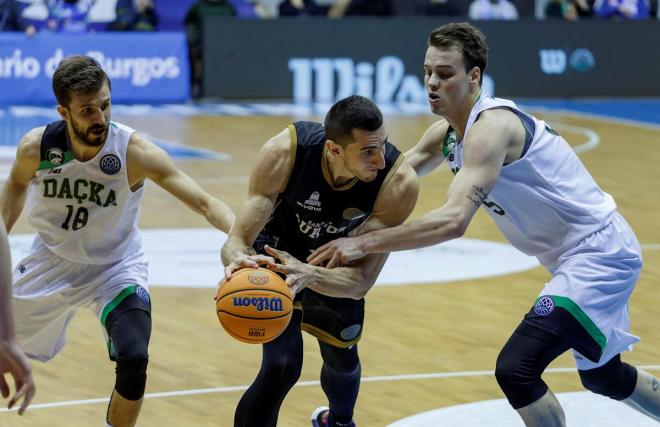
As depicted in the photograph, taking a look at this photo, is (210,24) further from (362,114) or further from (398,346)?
(362,114)

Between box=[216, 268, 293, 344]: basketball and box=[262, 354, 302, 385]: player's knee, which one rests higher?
box=[216, 268, 293, 344]: basketball

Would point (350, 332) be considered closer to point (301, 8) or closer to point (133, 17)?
point (133, 17)

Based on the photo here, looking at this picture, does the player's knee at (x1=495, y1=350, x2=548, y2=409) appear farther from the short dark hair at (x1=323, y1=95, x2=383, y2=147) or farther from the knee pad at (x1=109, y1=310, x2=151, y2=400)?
the knee pad at (x1=109, y1=310, x2=151, y2=400)

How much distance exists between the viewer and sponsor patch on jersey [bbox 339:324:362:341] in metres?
6.32

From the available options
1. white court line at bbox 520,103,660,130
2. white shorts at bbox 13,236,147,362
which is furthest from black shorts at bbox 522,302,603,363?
white court line at bbox 520,103,660,130

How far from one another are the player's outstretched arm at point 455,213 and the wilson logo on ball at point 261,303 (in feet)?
0.98

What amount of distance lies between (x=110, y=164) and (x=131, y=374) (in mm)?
1050

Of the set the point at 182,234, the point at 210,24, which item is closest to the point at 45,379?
the point at 182,234

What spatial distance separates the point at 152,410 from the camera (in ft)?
23.3

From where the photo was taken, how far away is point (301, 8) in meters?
22.0

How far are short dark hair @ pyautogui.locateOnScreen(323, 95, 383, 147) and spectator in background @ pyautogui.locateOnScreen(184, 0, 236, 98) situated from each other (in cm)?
1528

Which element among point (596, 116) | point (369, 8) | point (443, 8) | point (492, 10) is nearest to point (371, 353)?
point (596, 116)

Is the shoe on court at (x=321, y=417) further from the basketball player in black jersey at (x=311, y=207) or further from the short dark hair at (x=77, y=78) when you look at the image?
the short dark hair at (x=77, y=78)

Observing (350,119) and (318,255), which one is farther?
(318,255)
